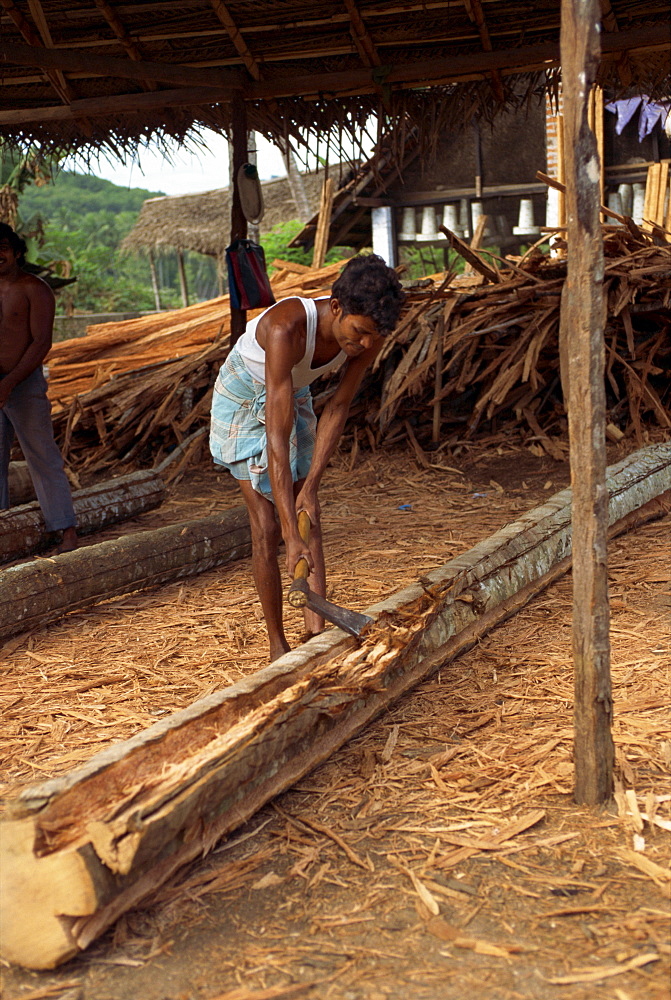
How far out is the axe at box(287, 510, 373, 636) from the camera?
2729 millimetres

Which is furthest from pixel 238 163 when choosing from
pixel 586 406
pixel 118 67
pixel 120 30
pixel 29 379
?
pixel 586 406

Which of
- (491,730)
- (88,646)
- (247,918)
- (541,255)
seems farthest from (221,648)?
(541,255)

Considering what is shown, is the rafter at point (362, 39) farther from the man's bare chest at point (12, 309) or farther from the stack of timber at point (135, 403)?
the stack of timber at point (135, 403)

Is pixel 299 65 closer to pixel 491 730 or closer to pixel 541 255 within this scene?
pixel 541 255

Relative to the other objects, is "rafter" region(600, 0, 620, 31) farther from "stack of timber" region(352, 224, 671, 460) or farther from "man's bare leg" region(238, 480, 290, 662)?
"man's bare leg" region(238, 480, 290, 662)

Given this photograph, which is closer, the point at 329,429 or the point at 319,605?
the point at 319,605

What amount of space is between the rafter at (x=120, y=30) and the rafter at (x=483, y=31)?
6.39 feet

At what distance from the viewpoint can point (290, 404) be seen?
3.05m

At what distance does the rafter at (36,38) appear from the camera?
491cm

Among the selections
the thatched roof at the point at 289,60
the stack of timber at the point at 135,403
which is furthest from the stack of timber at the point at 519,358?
the stack of timber at the point at 135,403

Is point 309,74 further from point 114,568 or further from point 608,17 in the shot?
point 114,568

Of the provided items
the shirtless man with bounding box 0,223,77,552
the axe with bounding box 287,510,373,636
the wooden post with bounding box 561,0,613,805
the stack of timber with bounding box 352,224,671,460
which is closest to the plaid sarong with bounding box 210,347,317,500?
the axe with bounding box 287,510,373,636

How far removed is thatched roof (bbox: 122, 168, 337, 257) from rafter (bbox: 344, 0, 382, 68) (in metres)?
14.3

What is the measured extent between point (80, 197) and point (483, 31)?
166 ft
